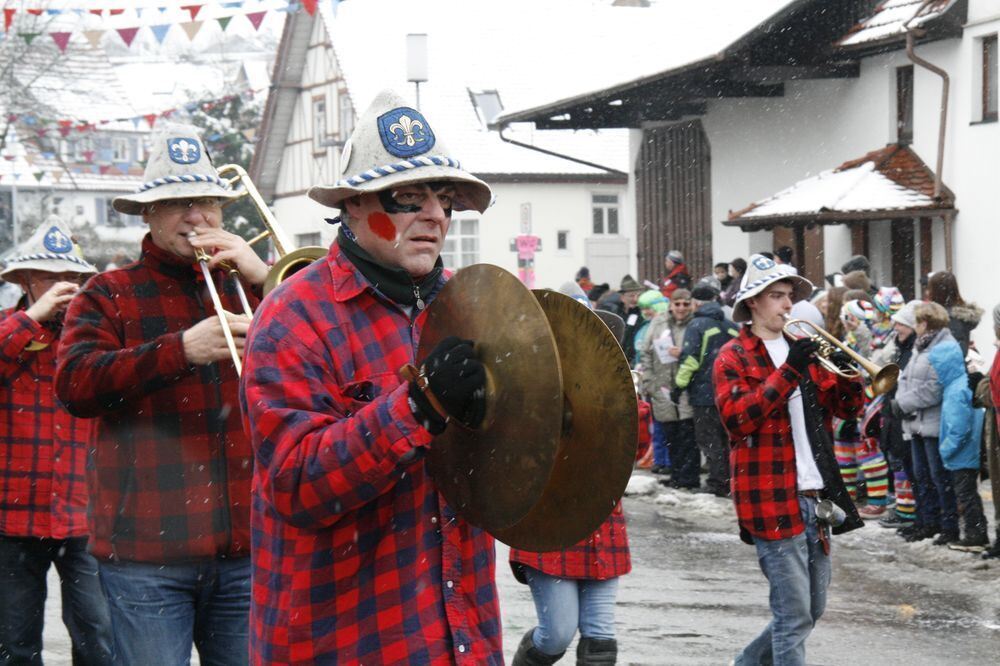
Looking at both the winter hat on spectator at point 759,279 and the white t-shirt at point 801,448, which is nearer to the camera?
the white t-shirt at point 801,448

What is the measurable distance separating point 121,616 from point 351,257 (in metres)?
1.69

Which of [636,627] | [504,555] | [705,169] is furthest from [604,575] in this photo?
[705,169]

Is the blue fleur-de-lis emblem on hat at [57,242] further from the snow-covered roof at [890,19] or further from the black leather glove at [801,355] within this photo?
the snow-covered roof at [890,19]

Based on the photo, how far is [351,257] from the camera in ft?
10.7

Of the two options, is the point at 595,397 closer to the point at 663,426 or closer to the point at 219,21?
the point at 663,426

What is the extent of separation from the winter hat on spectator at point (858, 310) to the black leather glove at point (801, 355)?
5.81 meters

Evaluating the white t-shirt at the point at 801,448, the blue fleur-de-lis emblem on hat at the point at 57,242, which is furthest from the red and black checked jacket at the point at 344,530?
the blue fleur-de-lis emblem on hat at the point at 57,242

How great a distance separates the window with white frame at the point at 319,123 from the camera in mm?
37650

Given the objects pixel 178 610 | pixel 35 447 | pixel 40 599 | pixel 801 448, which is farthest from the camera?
pixel 801 448

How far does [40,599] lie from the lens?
5832 mm

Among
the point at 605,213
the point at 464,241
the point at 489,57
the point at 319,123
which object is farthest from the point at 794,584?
the point at 319,123

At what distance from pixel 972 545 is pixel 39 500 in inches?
259

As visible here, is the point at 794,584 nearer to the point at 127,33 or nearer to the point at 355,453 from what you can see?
the point at 355,453

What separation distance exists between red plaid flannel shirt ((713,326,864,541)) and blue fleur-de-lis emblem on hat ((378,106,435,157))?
10.1ft
